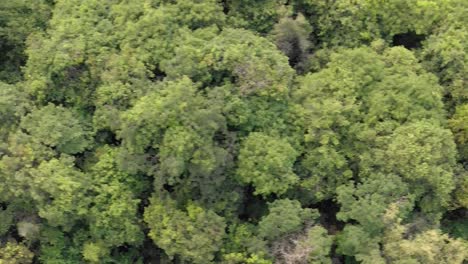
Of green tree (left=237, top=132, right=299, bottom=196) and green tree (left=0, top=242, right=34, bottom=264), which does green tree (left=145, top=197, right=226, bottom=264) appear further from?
green tree (left=0, top=242, right=34, bottom=264)

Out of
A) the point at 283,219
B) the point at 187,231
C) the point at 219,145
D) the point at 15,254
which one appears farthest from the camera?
the point at 15,254

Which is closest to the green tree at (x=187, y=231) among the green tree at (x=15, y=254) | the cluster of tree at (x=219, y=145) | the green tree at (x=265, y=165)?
the cluster of tree at (x=219, y=145)

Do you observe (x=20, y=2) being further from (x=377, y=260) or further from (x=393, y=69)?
(x=377, y=260)

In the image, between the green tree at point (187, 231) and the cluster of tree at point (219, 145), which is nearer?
the green tree at point (187, 231)

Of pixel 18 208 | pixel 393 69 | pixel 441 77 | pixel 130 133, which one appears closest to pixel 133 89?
pixel 130 133

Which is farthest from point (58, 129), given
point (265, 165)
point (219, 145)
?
point (265, 165)

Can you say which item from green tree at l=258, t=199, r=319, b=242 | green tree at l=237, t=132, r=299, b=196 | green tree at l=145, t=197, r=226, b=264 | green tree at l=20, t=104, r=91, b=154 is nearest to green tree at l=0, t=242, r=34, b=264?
green tree at l=20, t=104, r=91, b=154

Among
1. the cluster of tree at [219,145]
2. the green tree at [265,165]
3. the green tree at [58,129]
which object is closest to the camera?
the cluster of tree at [219,145]

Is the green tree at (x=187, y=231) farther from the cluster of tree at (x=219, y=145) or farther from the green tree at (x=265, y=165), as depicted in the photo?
the green tree at (x=265, y=165)

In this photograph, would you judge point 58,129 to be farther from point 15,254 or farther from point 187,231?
point 187,231
